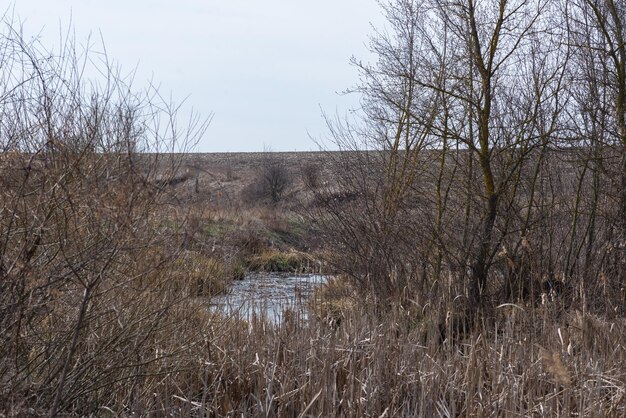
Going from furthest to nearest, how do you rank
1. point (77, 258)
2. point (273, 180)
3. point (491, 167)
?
point (273, 180) → point (491, 167) → point (77, 258)

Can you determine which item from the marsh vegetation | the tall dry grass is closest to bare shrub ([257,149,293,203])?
the marsh vegetation

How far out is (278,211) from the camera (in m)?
21.8

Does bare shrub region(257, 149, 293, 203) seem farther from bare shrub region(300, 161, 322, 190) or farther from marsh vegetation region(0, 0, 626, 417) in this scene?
marsh vegetation region(0, 0, 626, 417)

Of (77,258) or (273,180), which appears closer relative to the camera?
(77,258)

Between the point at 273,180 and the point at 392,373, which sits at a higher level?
the point at 273,180

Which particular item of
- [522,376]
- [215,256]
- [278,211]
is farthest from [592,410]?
[278,211]

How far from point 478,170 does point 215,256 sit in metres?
4.76

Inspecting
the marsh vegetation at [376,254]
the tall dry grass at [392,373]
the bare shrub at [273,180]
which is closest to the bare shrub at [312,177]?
the marsh vegetation at [376,254]

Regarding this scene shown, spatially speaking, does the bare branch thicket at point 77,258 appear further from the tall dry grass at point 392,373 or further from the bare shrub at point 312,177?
the bare shrub at point 312,177

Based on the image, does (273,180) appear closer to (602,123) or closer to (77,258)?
(602,123)

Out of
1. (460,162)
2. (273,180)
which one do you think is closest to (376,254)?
(460,162)

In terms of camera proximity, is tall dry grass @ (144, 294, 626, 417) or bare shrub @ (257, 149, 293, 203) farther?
bare shrub @ (257, 149, 293, 203)

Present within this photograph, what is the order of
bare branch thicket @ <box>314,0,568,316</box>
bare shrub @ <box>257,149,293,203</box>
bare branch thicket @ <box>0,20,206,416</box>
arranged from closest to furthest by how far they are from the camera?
bare branch thicket @ <box>0,20,206,416</box> → bare branch thicket @ <box>314,0,568,316</box> → bare shrub @ <box>257,149,293,203</box>

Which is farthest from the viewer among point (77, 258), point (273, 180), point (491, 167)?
point (273, 180)
